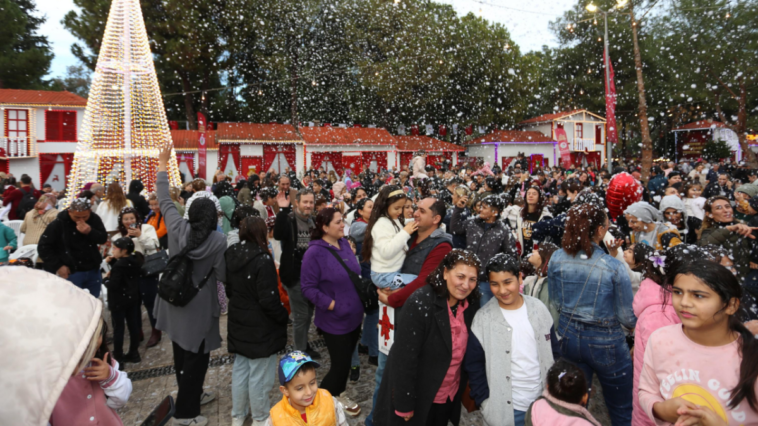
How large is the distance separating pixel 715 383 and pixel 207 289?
343 cm

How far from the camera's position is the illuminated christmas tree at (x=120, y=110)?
29.7 ft

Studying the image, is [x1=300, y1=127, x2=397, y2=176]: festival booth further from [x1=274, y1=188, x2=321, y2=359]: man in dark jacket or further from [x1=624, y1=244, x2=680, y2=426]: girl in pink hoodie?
[x1=624, y1=244, x2=680, y2=426]: girl in pink hoodie

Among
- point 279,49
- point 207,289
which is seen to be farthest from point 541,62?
point 207,289

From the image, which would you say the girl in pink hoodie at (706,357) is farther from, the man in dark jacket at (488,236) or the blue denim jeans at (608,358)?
the man in dark jacket at (488,236)

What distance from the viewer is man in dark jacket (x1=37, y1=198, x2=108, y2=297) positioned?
186 inches

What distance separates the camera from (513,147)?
32.5m

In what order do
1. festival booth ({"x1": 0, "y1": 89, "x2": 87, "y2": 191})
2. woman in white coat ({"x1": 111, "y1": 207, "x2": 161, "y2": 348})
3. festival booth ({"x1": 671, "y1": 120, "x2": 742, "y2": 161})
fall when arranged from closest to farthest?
woman in white coat ({"x1": 111, "y1": 207, "x2": 161, "y2": 348}) < festival booth ({"x1": 0, "y1": 89, "x2": 87, "y2": 191}) < festival booth ({"x1": 671, "y1": 120, "x2": 742, "y2": 161})

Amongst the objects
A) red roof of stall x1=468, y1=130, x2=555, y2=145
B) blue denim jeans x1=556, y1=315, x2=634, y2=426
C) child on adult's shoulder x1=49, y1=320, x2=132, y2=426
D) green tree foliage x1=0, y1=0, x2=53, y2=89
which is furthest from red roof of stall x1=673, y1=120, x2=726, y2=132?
green tree foliage x1=0, y1=0, x2=53, y2=89

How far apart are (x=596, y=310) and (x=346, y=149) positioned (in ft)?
86.8

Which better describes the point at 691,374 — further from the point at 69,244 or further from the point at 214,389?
the point at 69,244

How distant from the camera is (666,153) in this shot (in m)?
35.0

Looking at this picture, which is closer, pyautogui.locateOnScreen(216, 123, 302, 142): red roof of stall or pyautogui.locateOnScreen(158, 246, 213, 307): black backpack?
pyautogui.locateOnScreen(158, 246, 213, 307): black backpack

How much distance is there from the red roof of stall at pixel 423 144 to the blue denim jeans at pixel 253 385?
27.6 metres

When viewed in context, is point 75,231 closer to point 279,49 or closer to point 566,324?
point 566,324
